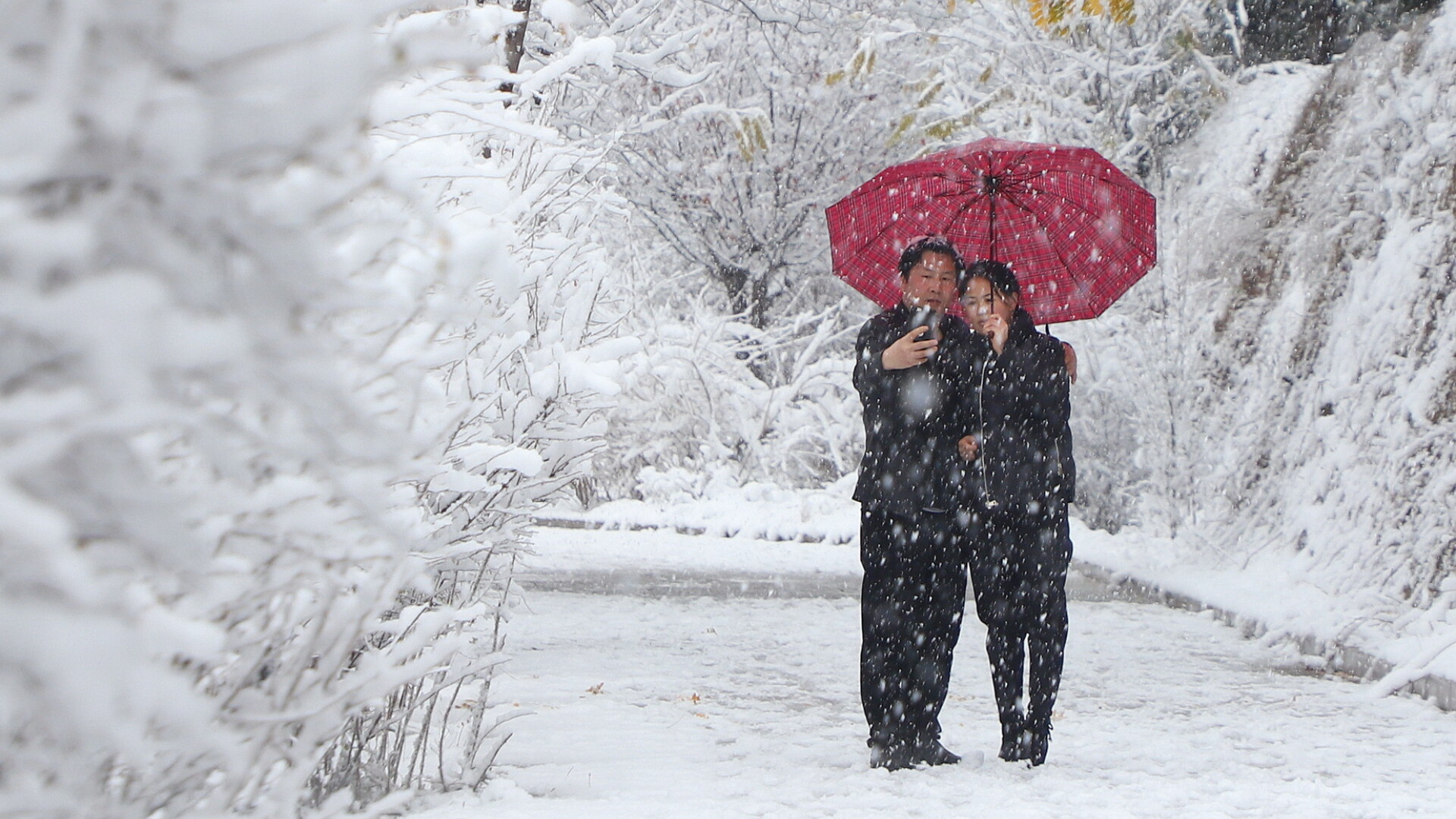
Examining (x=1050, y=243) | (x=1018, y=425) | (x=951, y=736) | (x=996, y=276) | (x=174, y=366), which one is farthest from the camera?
(x=1050, y=243)

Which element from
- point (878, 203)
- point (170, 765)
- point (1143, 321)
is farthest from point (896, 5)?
point (170, 765)

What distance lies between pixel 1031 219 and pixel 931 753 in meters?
2.05

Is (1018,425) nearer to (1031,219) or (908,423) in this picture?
(908,423)

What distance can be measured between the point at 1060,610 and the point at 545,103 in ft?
7.73

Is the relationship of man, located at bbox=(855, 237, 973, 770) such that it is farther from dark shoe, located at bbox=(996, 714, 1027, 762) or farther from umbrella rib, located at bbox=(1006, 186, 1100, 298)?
umbrella rib, located at bbox=(1006, 186, 1100, 298)

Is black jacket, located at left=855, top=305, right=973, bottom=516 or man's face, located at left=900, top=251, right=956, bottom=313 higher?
man's face, located at left=900, top=251, right=956, bottom=313

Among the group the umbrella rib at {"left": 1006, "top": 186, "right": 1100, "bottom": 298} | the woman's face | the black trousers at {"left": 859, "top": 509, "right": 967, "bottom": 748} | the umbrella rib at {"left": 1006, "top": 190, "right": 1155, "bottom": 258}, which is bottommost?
the black trousers at {"left": 859, "top": 509, "right": 967, "bottom": 748}

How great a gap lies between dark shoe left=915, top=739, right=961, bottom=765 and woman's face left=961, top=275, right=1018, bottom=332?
4.40 feet

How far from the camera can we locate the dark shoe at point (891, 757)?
4.78 m

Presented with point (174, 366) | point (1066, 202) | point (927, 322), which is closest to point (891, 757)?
point (927, 322)

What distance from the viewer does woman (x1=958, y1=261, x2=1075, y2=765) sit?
4.83 meters

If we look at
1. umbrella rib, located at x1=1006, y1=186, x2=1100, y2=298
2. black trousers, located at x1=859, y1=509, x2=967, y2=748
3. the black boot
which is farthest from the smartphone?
the black boot

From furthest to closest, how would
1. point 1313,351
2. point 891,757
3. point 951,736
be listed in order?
1. point 1313,351
2. point 951,736
3. point 891,757

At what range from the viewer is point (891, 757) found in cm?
480
